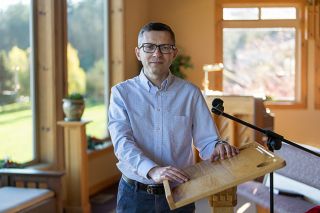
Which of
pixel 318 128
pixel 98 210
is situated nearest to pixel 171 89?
pixel 98 210

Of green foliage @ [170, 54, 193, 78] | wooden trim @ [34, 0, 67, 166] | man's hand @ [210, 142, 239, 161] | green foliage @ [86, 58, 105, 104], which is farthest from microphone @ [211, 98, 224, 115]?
green foliage @ [170, 54, 193, 78]

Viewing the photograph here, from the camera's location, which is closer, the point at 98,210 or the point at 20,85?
the point at 20,85

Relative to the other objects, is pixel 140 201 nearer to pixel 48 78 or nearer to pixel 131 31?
pixel 48 78

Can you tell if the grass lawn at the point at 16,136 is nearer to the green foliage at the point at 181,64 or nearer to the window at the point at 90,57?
the window at the point at 90,57

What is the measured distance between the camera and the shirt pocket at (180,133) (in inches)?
77.9

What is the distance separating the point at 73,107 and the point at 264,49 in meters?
4.30

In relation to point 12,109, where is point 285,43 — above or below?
above

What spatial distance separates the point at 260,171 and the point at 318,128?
260 inches

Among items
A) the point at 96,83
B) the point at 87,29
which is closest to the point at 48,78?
the point at 87,29

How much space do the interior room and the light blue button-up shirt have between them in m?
0.18

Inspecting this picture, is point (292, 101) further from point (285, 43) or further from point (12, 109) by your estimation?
point (12, 109)

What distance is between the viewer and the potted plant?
15.0 feet

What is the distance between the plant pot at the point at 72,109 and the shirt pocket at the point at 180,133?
272cm

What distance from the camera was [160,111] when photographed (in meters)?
1.99
